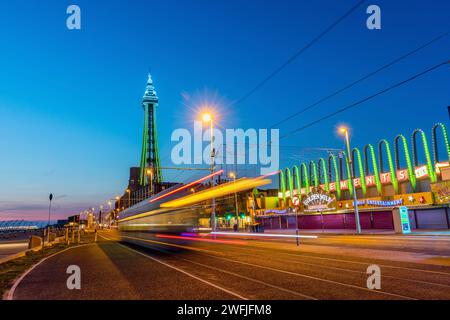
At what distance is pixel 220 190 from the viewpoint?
30.0 metres

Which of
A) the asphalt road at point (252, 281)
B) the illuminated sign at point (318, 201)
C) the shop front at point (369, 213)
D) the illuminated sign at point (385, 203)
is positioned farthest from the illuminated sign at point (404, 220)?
the asphalt road at point (252, 281)

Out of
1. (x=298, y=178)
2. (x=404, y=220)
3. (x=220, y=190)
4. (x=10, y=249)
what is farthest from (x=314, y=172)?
(x=10, y=249)

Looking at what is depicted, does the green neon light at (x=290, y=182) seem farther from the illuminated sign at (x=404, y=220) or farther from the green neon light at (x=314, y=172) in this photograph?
the illuminated sign at (x=404, y=220)

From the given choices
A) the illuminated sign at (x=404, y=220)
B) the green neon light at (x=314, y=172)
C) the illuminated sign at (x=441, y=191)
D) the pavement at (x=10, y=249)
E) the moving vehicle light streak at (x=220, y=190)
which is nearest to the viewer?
the pavement at (x=10, y=249)

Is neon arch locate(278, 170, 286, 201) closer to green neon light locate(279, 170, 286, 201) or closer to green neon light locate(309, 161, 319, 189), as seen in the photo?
green neon light locate(279, 170, 286, 201)

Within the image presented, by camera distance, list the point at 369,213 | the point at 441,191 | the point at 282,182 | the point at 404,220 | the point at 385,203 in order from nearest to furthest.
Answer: the point at 404,220 → the point at 441,191 → the point at 385,203 → the point at 369,213 → the point at 282,182

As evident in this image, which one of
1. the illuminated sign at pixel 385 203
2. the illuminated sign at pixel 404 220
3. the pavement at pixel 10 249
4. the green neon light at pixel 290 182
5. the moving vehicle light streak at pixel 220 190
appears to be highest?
the green neon light at pixel 290 182

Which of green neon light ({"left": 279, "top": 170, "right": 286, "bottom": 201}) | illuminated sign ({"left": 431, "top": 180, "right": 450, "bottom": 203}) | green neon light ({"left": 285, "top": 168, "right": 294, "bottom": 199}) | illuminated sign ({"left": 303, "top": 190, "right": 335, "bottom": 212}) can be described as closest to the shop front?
illuminated sign ({"left": 303, "top": 190, "right": 335, "bottom": 212})

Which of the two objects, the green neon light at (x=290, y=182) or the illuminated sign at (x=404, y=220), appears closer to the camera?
the illuminated sign at (x=404, y=220)

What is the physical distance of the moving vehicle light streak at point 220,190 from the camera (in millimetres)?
26606

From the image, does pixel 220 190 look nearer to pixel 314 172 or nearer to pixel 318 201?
pixel 318 201

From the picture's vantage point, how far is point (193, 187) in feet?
100.0
